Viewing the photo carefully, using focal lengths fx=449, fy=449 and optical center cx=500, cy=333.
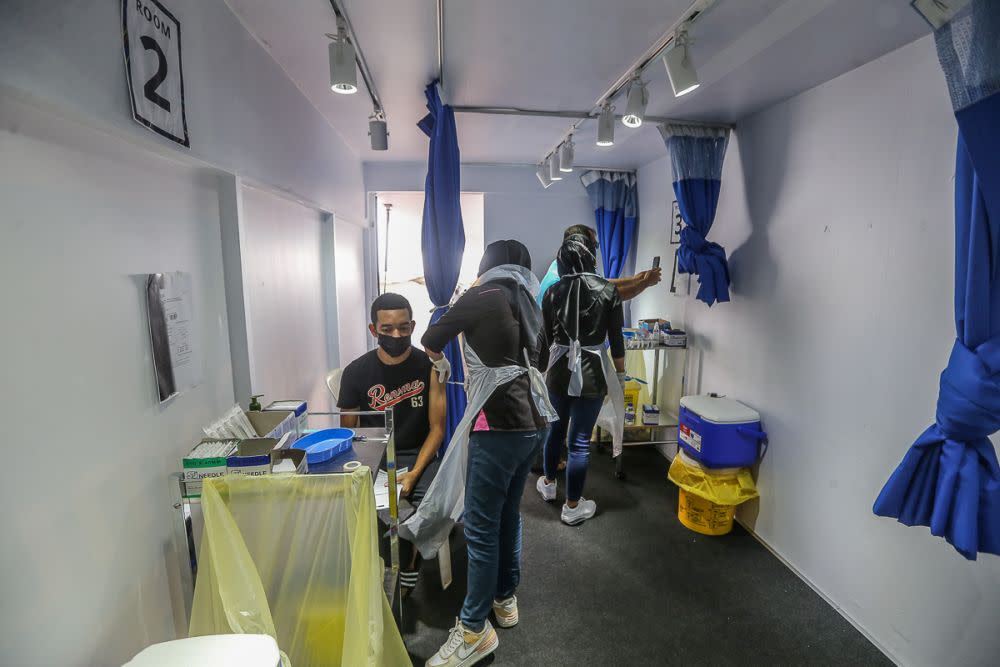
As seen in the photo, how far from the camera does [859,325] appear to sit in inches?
68.7

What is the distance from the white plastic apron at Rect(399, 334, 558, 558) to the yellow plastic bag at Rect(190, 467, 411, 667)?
21.2 inches

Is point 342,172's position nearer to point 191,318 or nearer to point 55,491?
point 191,318

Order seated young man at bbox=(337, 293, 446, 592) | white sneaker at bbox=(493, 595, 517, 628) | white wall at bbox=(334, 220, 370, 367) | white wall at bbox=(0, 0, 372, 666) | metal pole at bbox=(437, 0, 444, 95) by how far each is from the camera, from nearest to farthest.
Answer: white wall at bbox=(0, 0, 372, 666)
metal pole at bbox=(437, 0, 444, 95)
white sneaker at bbox=(493, 595, 517, 628)
seated young man at bbox=(337, 293, 446, 592)
white wall at bbox=(334, 220, 370, 367)

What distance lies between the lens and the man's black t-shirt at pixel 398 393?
1.98 m

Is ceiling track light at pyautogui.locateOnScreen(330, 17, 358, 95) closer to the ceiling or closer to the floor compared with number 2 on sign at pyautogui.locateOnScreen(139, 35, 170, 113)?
closer to the ceiling

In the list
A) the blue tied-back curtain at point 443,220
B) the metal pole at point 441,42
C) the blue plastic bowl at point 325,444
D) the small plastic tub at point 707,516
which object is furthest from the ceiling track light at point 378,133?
the small plastic tub at point 707,516

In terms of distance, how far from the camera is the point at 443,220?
88.6 inches

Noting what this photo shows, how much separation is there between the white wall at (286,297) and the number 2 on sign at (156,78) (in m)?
0.53

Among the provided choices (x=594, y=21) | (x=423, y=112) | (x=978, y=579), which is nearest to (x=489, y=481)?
(x=978, y=579)

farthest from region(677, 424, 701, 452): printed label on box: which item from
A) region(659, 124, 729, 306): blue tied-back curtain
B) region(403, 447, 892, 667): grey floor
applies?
region(659, 124, 729, 306): blue tied-back curtain

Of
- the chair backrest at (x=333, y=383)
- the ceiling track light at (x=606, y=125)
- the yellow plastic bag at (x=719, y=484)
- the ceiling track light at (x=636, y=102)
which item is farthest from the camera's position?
the chair backrest at (x=333, y=383)

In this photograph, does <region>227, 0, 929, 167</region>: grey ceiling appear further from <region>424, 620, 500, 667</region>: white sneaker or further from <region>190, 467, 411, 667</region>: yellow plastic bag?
<region>424, 620, 500, 667</region>: white sneaker

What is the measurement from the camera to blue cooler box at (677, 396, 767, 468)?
2.20 metres

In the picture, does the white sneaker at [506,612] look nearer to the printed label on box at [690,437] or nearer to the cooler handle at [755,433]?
the printed label on box at [690,437]
